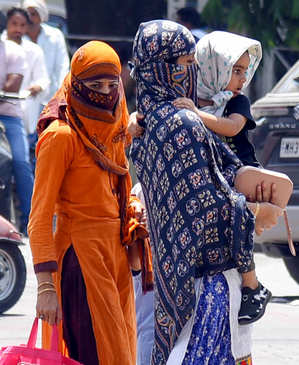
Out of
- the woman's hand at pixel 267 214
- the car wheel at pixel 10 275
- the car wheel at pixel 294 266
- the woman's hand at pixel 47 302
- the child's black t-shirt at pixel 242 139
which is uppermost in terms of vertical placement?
the child's black t-shirt at pixel 242 139

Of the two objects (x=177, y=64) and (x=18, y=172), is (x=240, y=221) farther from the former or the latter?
(x=18, y=172)

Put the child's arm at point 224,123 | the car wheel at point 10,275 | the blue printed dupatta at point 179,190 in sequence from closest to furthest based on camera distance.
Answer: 1. the blue printed dupatta at point 179,190
2. the child's arm at point 224,123
3. the car wheel at point 10,275

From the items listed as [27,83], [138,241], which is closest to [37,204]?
[138,241]

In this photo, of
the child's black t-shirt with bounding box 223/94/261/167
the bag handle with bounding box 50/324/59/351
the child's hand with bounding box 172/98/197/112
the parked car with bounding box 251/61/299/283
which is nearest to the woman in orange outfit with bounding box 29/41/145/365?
the bag handle with bounding box 50/324/59/351

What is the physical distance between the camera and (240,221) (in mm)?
2979

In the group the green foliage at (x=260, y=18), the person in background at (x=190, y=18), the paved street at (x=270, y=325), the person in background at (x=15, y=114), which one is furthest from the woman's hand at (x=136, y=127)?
the person in background at (x=190, y=18)

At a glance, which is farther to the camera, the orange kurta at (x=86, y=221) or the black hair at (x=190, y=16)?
the black hair at (x=190, y=16)

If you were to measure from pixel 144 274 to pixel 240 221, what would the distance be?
1004mm

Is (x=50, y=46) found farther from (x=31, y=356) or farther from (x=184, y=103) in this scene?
(x=184, y=103)

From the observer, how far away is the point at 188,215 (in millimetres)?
2998

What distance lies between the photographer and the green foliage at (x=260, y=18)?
34.4 ft

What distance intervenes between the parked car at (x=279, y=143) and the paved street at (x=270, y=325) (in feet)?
1.44

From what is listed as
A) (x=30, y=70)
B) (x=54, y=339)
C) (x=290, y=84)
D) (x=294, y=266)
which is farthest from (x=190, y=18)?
(x=54, y=339)

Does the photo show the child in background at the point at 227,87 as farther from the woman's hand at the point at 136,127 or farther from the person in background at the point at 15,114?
the person in background at the point at 15,114
